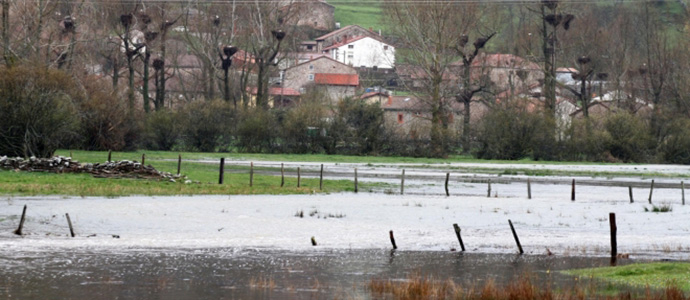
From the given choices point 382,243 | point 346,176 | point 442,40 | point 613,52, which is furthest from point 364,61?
point 382,243

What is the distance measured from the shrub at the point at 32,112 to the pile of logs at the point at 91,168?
5.96m

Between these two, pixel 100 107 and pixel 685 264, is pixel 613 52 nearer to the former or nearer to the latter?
pixel 100 107

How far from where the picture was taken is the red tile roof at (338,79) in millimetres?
141325

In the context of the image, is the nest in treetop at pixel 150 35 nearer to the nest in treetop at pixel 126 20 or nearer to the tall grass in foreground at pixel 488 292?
the nest in treetop at pixel 126 20

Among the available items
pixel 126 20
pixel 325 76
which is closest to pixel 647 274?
pixel 126 20

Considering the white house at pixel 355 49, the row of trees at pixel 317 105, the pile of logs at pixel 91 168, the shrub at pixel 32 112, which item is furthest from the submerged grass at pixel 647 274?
the white house at pixel 355 49

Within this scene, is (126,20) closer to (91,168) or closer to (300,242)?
(91,168)

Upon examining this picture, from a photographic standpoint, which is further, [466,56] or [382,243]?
[466,56]

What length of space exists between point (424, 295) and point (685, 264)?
25.6ft

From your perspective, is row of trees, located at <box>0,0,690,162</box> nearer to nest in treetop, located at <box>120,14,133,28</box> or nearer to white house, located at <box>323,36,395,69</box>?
nest in treetop, located at <box>120,14,133,28</box>

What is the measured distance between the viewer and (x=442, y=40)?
83.0 metres

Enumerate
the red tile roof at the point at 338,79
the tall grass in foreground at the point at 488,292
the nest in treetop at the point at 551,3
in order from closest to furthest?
the tall grass in foreground at the point at 488,292 → the nest in treetop at the point at 551,3 → the red tile roof at the point at 338,79

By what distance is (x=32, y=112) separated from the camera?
180 feet

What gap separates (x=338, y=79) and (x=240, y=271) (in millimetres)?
122720
